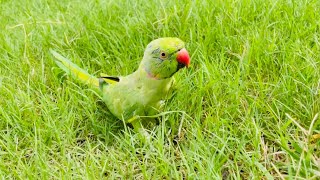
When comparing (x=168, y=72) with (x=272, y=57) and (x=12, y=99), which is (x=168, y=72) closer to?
(x=272, y=57)

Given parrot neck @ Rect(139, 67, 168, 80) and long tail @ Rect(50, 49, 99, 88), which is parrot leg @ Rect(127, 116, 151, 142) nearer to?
parrot neck @ Rect(139, 67, 168, 80)

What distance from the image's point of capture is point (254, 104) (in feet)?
5.09

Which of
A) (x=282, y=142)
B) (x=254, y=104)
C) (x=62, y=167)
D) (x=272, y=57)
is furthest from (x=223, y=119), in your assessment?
(x=62, y=167)

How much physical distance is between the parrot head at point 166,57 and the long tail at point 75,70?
38 centimetres

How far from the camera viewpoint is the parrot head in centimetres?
148

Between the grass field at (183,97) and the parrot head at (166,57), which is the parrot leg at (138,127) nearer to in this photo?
the grass field at (183,97)

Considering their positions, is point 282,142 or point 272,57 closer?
point 282,142

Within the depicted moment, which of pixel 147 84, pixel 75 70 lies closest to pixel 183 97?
pixel 147 84

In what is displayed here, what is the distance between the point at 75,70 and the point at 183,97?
503mm

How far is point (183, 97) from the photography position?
1681 millimetres

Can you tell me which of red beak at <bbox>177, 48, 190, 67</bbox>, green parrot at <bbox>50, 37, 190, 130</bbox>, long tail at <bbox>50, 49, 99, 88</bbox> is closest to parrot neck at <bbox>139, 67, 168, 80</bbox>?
green parrot at <bbox>50, 37, 190, 130</bbox>

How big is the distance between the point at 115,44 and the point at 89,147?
69 centimetres

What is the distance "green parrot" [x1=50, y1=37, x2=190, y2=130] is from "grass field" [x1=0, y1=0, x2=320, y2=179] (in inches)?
2.8

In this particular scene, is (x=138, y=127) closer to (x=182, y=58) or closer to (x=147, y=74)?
(x=147, y=74)
